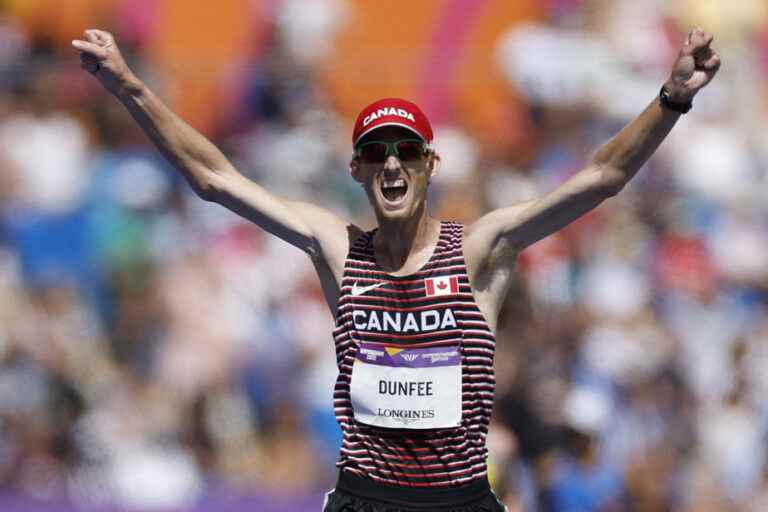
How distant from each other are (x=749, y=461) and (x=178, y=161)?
5298 mm

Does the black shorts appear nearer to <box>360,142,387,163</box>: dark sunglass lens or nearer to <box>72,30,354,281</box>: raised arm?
<box>72,30,354,281</box>: raised arm

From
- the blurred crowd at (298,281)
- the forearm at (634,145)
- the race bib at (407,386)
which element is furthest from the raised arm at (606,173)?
the blurred crowd at (298,281)

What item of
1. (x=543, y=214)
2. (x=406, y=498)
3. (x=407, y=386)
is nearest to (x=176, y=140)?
(x=407, y=386)

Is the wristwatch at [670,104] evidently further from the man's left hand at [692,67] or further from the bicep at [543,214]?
the bicep at [543,214]

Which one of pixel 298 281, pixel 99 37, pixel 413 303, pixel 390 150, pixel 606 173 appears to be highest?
pixel 298 281

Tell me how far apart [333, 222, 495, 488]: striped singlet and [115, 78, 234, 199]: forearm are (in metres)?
0.70

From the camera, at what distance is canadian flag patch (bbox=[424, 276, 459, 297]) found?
4.60m

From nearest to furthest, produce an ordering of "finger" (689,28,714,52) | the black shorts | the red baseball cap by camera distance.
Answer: "finger" (689,28,714,52), the black shorts, the red baseball cap

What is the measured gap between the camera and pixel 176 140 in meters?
4.80

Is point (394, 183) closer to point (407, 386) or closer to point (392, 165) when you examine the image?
point (392, 165)

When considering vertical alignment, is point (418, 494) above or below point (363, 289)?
below

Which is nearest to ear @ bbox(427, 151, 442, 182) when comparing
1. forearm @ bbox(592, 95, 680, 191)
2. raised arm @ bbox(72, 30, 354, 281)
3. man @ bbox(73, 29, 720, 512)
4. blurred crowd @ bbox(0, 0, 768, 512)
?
man @ bbox(73, 29, 720, 512)

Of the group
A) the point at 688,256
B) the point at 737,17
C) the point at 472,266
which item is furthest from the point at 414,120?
the point at 737,17

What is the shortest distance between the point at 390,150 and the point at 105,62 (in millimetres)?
1019
